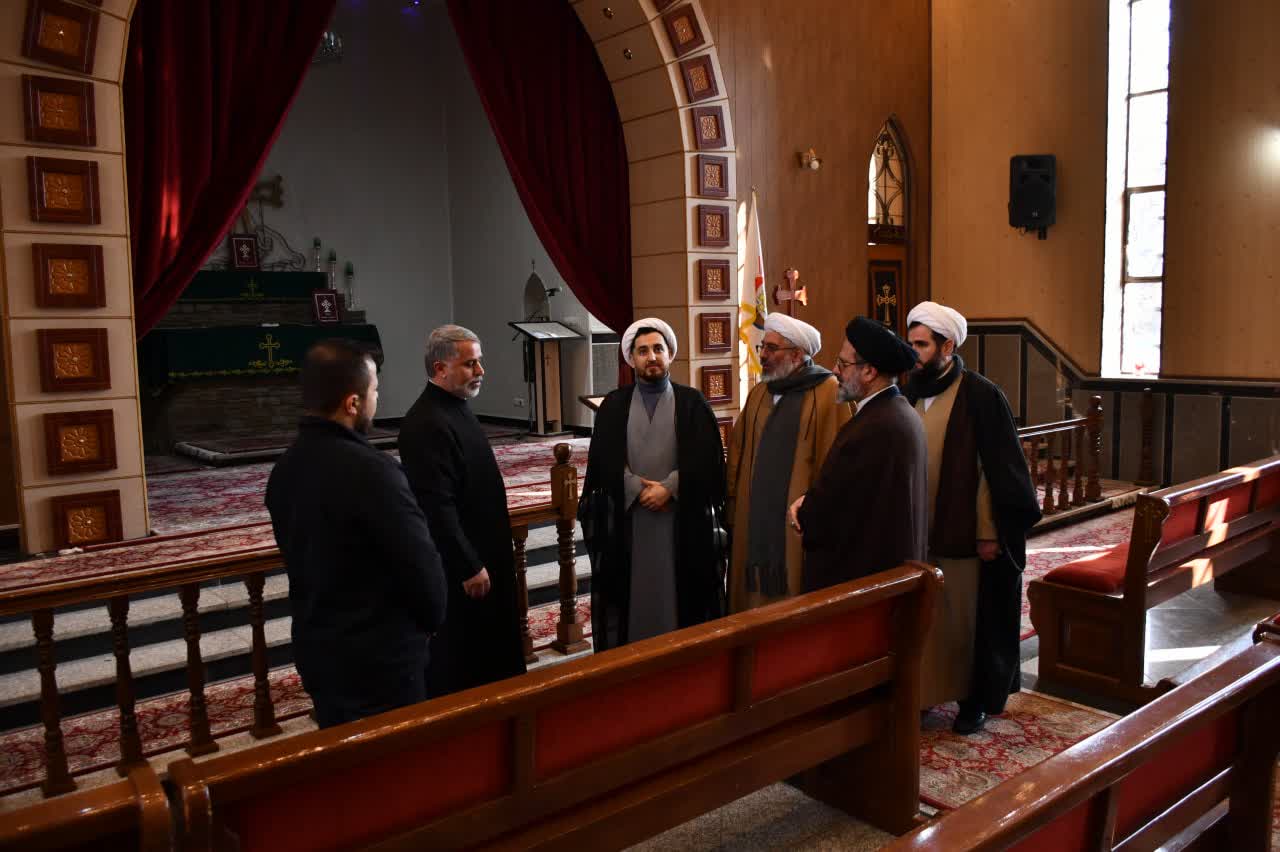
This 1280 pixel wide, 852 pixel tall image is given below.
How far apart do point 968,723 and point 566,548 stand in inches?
71.6

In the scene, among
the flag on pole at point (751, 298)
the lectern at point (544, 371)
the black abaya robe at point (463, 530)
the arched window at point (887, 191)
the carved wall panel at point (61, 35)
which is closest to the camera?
the black abaya robe at point (463, 530)

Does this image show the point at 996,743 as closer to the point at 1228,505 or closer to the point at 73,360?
the point at 1228,505

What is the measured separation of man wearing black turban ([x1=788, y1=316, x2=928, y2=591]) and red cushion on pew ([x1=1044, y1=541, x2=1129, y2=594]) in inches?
50.8

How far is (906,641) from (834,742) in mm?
342

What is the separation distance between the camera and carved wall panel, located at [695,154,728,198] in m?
7.36

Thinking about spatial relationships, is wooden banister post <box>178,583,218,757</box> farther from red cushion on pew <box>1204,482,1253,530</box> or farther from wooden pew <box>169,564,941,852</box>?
red cushion on pew <box>1204,482,1253,530</box>

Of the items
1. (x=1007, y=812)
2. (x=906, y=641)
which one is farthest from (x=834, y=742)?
(x=1007, y=812)

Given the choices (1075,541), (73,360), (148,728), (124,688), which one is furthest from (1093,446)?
(73,360)

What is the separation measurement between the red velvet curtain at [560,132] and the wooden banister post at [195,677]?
14.8 feet

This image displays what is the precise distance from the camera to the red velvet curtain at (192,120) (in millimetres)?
5609

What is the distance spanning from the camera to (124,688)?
3.29 metres

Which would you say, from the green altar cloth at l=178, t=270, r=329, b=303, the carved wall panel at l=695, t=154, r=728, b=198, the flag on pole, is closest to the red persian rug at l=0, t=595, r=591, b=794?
the flag on pole

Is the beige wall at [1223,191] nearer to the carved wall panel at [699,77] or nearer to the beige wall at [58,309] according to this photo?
the carved wall panel at [699,77]

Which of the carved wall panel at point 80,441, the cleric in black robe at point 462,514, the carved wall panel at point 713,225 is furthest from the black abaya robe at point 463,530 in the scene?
the carved wall panel at point 713,225
